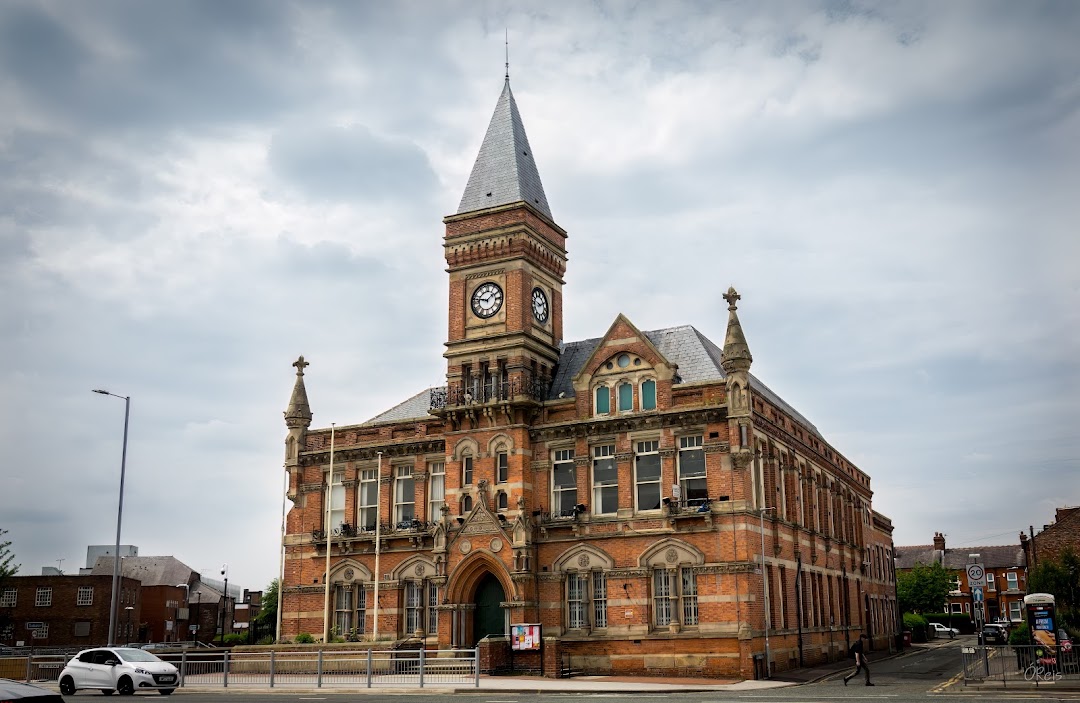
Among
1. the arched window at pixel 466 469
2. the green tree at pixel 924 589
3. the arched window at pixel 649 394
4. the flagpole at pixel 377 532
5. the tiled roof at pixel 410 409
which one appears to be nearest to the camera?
the arched window at pixel 649 394

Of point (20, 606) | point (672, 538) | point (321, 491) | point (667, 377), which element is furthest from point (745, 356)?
point (20, 606)

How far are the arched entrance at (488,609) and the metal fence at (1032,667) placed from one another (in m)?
19.7

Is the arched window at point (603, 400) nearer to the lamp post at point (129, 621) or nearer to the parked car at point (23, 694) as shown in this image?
the parked car at point (23, 694)

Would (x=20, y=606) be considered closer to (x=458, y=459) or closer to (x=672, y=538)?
(x=458, y=459)

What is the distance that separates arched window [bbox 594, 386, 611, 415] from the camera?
146 ft

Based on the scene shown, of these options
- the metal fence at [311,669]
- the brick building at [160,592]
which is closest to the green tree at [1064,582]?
the metal fence at [311,669]

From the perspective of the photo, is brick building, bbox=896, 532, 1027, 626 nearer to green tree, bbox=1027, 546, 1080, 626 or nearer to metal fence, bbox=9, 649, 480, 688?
green tree, bbox=1027, 546, 1080, 626

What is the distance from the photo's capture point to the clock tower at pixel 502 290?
4638cm

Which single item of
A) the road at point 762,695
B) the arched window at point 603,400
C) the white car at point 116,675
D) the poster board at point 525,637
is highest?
the arched window at point 603,400

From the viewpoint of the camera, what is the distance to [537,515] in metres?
44.7

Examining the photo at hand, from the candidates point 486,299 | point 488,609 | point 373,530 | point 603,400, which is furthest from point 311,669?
point 486,299

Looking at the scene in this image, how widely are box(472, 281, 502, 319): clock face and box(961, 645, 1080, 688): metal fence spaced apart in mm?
24869

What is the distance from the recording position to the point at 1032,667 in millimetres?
30828

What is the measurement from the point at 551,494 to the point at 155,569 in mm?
69823
